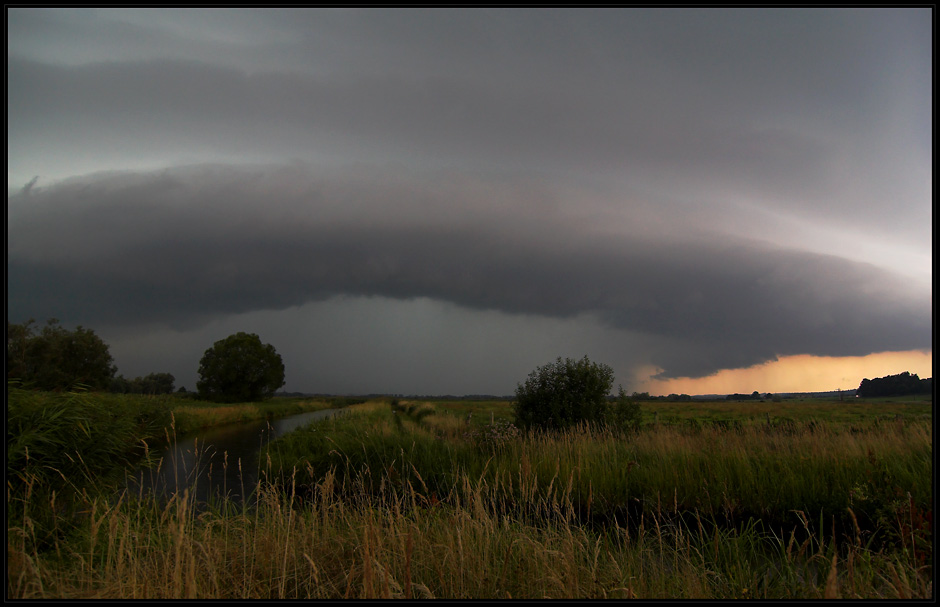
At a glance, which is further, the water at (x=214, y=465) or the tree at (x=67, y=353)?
the tree at (x=67, y=353)

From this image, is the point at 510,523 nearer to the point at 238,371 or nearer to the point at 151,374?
the point at 238,371

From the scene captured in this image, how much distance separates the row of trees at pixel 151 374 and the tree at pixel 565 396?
82.1 feet

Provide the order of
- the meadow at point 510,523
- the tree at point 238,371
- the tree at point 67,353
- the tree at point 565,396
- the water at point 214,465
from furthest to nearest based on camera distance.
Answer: the tree at point 238,371 < the tree at point 67,353 < the tree at point 565,396 < the water at point 214,465 < the meadow at point 510,523

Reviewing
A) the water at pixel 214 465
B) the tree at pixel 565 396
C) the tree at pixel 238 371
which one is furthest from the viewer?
the tree at pixel 238 371

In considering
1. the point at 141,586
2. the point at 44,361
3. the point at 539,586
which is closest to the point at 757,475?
the point at 539,586

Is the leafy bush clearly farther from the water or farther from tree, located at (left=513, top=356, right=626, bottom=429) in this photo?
the water

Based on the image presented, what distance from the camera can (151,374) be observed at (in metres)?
99.9

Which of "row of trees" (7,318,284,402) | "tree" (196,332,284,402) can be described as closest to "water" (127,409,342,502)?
"row of trees" (7,318,284,402)

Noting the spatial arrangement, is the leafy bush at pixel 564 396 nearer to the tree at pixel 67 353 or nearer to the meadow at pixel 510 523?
the meadow at pixel 510 523

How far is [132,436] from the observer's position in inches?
321

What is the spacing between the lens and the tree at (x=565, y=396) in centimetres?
1756

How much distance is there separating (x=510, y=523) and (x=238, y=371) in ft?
224

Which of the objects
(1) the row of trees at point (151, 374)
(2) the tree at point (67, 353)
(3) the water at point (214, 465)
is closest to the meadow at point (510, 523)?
(3) the water at point (214, 465)

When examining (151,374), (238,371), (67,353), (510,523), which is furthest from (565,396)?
(151,374)
